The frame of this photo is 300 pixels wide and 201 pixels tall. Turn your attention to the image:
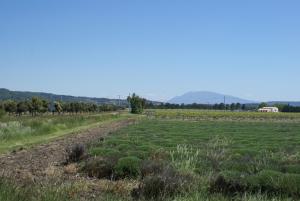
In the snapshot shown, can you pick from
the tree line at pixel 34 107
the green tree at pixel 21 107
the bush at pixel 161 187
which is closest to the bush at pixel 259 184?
the bush at pixel 161 187

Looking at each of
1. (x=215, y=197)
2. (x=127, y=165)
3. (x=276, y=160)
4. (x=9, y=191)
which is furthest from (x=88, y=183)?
(x=276, y=160)

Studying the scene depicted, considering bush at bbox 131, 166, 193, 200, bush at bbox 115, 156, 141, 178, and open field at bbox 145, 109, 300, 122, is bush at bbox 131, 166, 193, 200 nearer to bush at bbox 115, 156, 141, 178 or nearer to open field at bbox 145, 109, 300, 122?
bush at bbox 115, 156, 141, 178

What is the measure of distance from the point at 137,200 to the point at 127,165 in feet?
15.5

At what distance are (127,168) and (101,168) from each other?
40.7 inches

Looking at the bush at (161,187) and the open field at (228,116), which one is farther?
the open field at (228,116)

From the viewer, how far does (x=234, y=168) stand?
15617 millimetres

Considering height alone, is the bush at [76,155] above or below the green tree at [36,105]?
below

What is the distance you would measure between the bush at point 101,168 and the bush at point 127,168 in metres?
0.22

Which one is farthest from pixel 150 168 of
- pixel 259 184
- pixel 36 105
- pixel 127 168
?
pixel 36 105

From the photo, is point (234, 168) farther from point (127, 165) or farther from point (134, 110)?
point (134, 110)

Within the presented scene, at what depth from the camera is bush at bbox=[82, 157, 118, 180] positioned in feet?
51.2

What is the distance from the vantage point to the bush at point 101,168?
1559 cm

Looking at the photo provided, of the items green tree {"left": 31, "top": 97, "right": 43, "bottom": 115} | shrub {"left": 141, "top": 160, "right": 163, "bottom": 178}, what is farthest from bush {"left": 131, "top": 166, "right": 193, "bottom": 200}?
green tree {"left": 31, "top": 97, "right": 43, "bottom": 115}

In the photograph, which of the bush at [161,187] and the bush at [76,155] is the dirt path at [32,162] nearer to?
the bush at [76,155]
